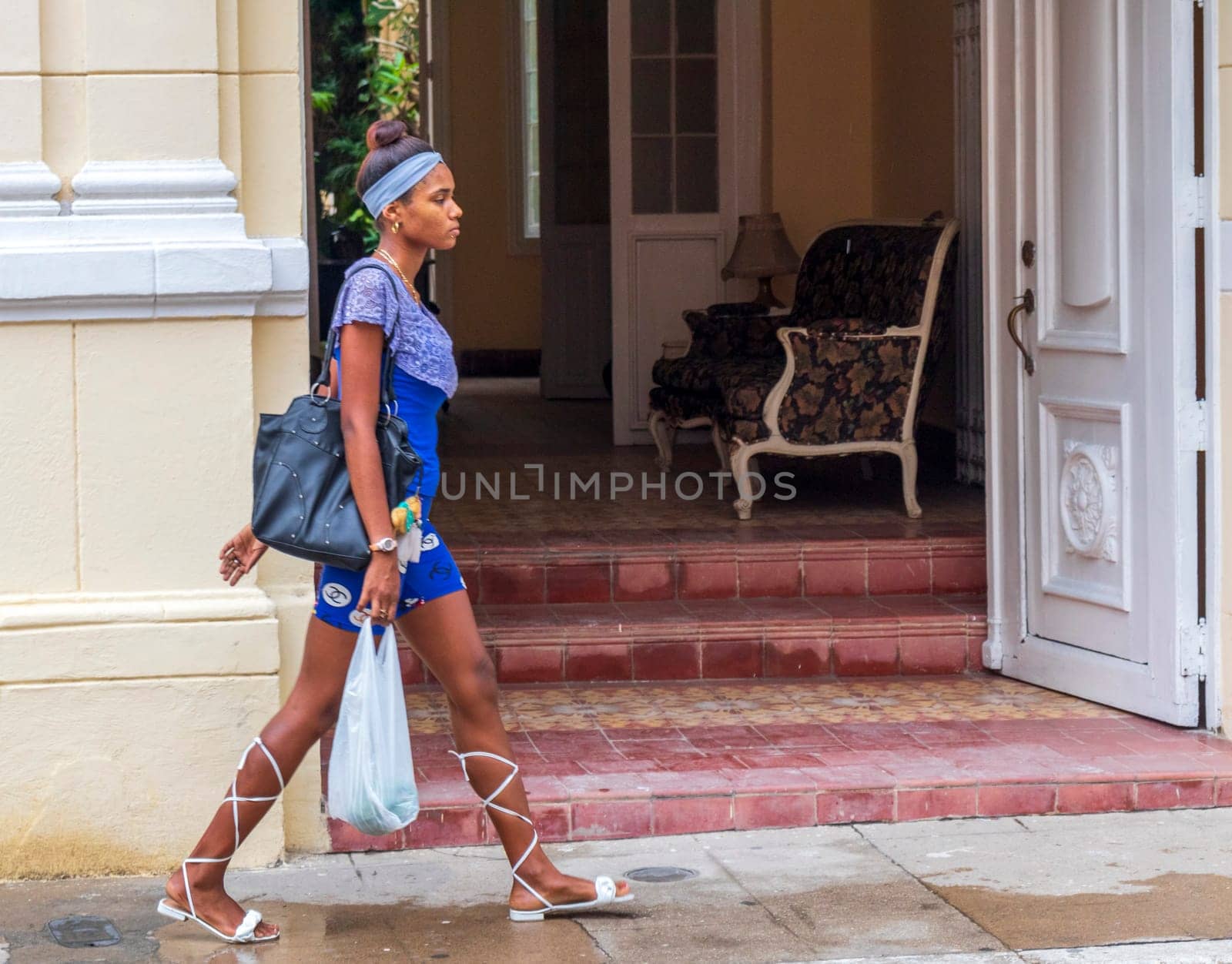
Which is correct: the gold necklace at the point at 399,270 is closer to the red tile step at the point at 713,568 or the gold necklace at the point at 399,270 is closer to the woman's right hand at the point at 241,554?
the woman's right hand at the point at 241,554

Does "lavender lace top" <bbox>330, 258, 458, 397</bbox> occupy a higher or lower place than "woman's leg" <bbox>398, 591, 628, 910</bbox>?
higher

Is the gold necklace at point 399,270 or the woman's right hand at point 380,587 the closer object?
the woman's right hand at point 380,587

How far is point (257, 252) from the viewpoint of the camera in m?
3.96

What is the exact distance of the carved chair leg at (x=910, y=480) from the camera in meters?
6.66

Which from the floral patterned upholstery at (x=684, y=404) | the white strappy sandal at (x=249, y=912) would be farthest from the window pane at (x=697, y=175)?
the white strappy sandal at (x=249, y=912)

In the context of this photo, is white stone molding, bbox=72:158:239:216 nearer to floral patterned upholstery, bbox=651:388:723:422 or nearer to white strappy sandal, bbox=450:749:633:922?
white strappy sandal, bbox=450:749:633:922

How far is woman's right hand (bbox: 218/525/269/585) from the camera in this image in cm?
355

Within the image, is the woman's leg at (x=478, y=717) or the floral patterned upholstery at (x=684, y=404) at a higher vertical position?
the floral patterned upholstery at (x=684, y=404)

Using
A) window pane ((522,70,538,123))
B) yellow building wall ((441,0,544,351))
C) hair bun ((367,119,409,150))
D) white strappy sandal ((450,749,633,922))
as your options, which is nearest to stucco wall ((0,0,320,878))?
hair bun ((367,119,409,150))

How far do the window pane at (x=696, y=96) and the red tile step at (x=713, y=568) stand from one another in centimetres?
379

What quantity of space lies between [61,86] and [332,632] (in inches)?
59.0

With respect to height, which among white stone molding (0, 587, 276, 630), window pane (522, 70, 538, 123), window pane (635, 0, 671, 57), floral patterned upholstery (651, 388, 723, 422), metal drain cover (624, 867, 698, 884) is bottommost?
metal drain cover (624, 867, 698, 884)

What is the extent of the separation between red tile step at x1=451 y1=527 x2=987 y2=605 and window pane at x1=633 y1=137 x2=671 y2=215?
360 cm

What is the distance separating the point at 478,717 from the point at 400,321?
31.8 inches
